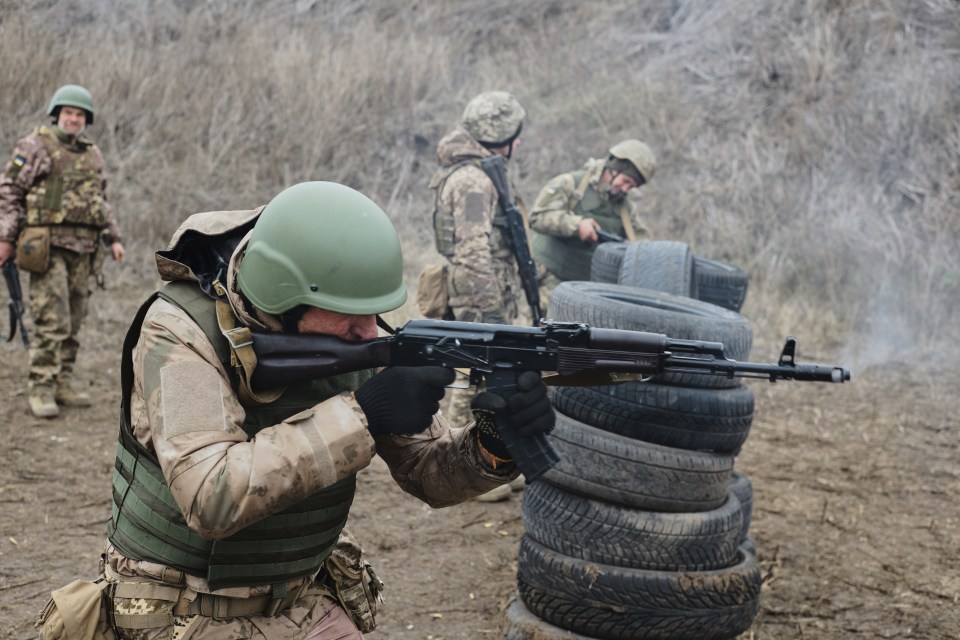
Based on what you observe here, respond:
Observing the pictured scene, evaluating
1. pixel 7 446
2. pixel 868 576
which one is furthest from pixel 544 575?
pixel 7 446

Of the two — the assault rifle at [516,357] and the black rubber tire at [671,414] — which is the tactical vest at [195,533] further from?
the black rubber tire at [671,414]

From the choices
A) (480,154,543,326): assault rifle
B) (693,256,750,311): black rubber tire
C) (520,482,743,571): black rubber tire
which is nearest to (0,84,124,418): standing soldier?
(480,154,543,326): assault rifle

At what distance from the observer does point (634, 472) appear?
4.21 m

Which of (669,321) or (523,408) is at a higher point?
(669,321)

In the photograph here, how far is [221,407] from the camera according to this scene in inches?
92.6

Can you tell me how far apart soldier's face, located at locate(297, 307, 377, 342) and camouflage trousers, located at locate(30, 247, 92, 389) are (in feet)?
17.8

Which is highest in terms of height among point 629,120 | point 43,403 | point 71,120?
point 629,120

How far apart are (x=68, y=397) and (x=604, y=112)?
8814 mm

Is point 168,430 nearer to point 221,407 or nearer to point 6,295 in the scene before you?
point 221,407

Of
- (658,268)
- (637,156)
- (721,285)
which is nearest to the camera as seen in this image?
(658,268)

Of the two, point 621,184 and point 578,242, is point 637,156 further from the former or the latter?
point 578,242

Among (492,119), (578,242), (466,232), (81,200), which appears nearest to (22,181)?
(81,200)

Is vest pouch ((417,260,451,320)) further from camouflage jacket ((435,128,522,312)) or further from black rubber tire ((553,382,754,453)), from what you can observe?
black rubber tire ((553,382,754,453))

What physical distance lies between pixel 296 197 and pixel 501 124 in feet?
14.6
